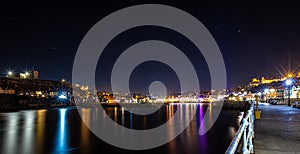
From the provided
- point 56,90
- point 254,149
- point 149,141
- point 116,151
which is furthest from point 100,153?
point 56,90

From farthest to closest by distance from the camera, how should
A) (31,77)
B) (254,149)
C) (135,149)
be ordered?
(31,77) → (135,149) → (254,149)

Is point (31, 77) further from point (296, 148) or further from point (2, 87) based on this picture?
point (296, 148)

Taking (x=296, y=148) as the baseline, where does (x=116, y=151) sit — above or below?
below

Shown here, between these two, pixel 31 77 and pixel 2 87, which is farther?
pixel 31 77

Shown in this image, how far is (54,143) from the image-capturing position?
1766cm

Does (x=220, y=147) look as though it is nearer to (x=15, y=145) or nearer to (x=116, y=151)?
(x=116, y=151)

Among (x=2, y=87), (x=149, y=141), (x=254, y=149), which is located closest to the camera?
(x=254, y=149)

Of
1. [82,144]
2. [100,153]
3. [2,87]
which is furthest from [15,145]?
[2,87]

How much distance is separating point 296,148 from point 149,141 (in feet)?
39.7

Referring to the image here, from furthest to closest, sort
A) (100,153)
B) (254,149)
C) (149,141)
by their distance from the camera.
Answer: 1. (149,141)
2. (100,153)
3. (254,149)

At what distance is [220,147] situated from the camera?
1619 cm

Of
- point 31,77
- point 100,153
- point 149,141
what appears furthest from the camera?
point 31,77

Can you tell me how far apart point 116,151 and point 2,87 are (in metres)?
119

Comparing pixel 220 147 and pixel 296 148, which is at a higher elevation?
pixel 296 148
